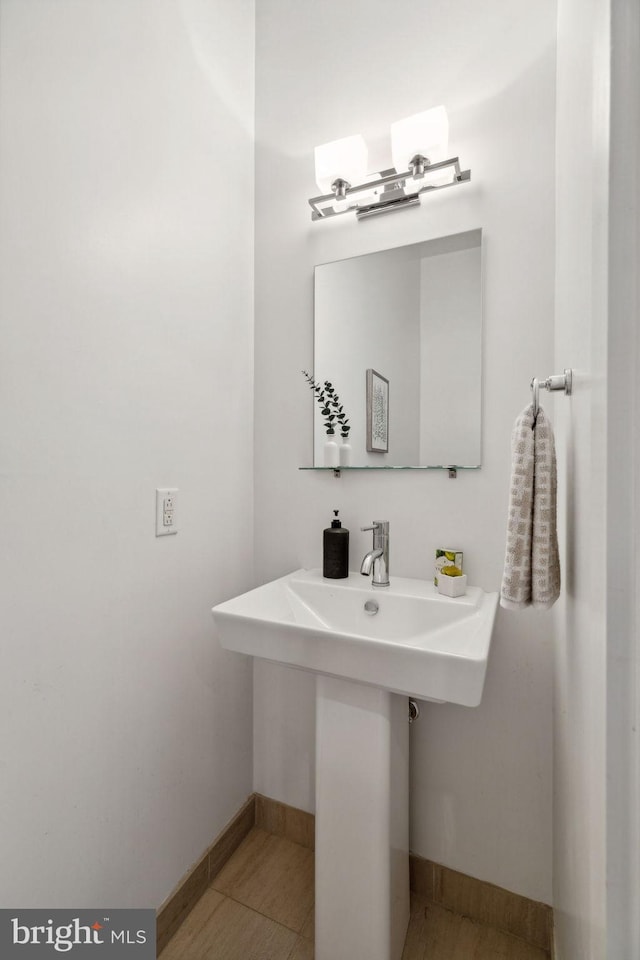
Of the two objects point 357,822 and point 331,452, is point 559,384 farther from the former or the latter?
point 357,822

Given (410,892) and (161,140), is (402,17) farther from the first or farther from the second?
(410,892)

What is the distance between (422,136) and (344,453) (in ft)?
2.91

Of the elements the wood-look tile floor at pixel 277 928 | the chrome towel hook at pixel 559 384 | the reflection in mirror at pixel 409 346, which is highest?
the reflection in mirror at pixel 409 346

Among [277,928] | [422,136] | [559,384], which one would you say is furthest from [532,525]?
[277,928]

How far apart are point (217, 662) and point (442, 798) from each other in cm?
75

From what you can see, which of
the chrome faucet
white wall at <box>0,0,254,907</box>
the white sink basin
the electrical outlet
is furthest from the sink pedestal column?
the electrical outlet

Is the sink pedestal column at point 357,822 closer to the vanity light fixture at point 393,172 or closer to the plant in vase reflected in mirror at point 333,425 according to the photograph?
the plant in vase reflected in mirror at point 333,425

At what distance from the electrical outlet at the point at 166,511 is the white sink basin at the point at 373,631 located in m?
0.25

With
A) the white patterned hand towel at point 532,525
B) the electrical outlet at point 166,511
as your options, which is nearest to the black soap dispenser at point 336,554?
the electrical outlet at point 166,511

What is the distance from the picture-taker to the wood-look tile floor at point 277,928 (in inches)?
46.0

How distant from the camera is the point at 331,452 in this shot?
146 cm

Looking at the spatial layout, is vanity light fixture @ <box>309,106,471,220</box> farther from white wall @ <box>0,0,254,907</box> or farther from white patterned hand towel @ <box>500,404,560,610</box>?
white patterned hand towel @ <box>500,404,560,610</box>

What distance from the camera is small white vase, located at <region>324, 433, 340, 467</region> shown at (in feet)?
4.75

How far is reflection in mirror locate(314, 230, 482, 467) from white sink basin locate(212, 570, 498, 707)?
0.38m
